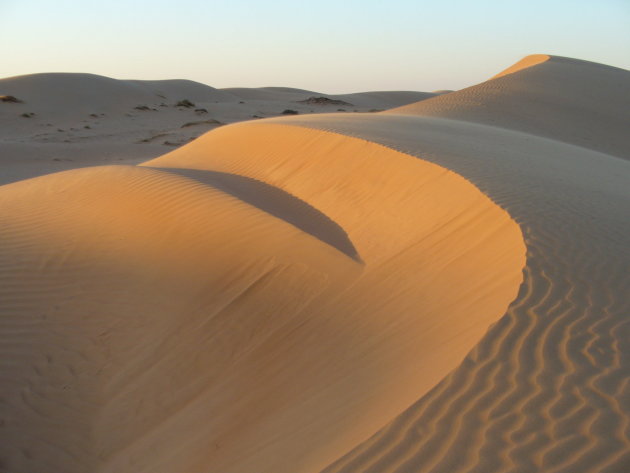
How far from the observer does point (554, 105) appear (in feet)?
65.7

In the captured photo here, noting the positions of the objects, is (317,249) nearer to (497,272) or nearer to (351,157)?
(497,272)

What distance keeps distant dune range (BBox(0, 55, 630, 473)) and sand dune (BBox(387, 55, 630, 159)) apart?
6398mm

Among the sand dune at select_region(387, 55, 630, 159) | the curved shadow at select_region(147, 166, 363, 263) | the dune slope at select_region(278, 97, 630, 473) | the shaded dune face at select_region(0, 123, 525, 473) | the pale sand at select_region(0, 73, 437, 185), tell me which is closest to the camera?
the dune slope at select_region(278, 97, 630, 473)

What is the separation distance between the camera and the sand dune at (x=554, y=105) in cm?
1731

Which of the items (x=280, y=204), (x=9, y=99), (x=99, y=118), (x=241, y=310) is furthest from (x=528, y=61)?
(x=9, y=99)

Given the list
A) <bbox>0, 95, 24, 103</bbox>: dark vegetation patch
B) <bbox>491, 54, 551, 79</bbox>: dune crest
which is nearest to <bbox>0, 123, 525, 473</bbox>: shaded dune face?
<bbox>491, 54, 551, 79</bbox>: dune crest

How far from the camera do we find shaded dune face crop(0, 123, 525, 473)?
13.6 feet

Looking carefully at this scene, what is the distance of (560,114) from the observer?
19219mm

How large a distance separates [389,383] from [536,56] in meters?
28.1

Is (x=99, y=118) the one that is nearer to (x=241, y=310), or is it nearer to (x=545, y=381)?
(x=241, y=310)

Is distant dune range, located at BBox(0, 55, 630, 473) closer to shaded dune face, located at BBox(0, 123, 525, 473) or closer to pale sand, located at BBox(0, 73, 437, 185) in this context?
shaded dune face, located at BBox(0, 123, 525, 473)

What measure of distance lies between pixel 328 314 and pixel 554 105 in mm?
17286

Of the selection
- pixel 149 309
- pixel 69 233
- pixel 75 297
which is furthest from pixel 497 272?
pixel 69 233

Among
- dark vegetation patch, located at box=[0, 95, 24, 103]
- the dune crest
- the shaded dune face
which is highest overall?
the dune crest
